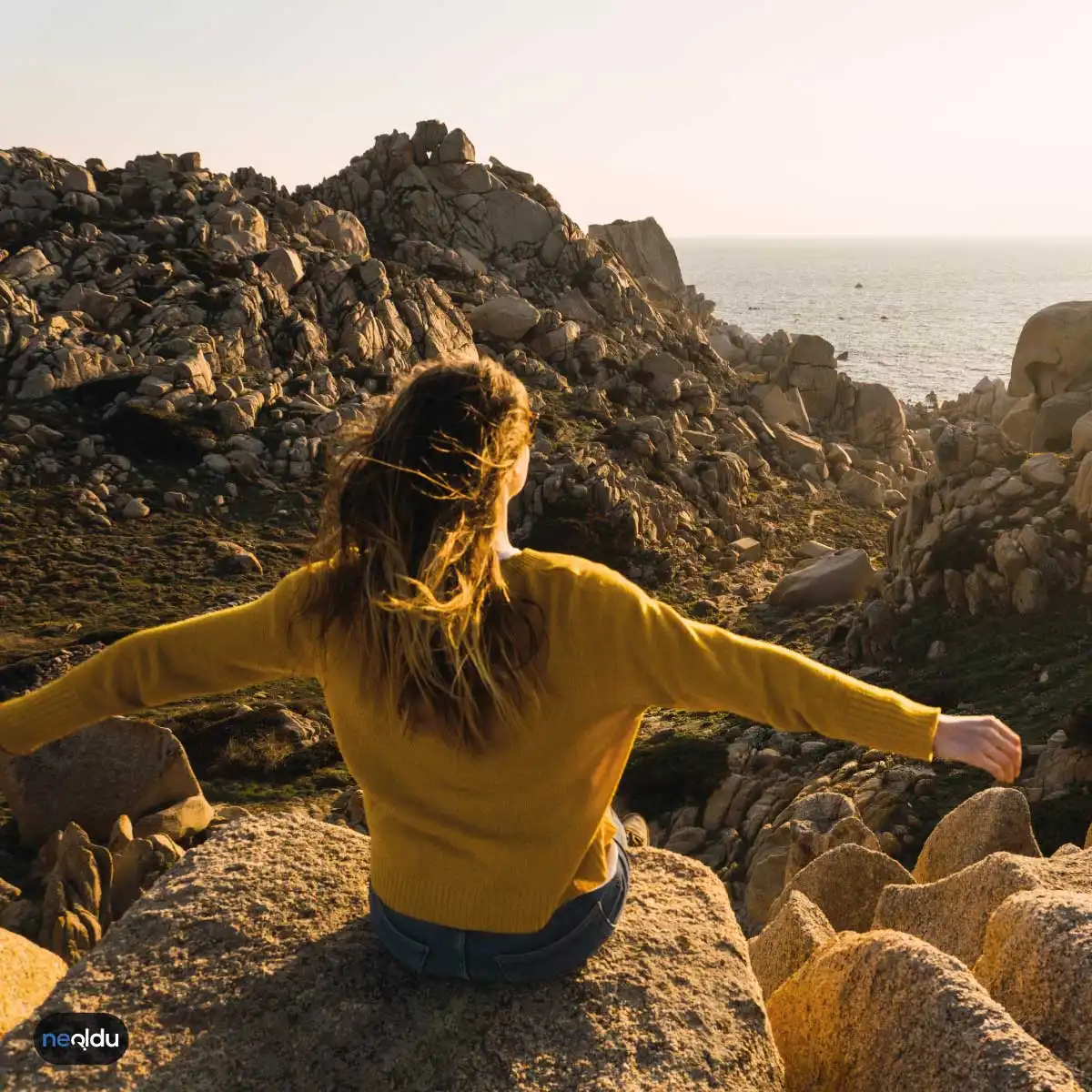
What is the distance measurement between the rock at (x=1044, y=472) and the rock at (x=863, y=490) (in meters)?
14.4

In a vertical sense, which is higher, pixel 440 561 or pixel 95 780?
pixel 440 561

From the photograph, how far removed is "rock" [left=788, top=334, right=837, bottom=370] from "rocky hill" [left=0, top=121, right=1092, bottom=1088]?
0.25 m

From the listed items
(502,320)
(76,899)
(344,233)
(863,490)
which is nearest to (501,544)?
(76,899)

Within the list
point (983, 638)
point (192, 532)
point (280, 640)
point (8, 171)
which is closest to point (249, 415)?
point (192, 532)

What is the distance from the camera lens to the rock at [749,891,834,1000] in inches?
233

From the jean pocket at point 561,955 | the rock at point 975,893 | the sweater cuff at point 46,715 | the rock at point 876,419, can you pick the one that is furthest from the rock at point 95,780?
the rock at point 876,419

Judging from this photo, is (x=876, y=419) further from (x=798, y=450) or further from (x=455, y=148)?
(x=455, y=148)

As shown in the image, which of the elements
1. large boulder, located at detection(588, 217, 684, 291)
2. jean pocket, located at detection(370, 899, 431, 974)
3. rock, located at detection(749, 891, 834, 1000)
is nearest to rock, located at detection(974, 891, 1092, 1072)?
rock, located at detection(749, 891, 834, 1000)

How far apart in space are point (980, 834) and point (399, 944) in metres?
5.79

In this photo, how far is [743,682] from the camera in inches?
129

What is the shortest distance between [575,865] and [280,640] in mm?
1248

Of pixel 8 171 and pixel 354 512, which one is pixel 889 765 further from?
pixel 8 171

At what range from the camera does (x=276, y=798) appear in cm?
1616

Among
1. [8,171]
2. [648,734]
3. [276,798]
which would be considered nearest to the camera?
[276,798]
